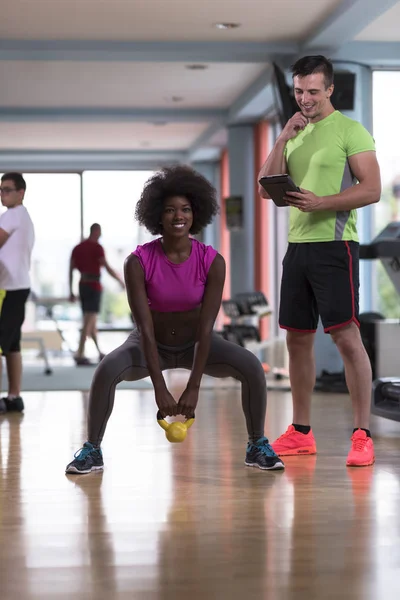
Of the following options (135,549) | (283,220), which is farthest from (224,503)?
(283,220)

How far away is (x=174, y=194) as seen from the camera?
120 inches

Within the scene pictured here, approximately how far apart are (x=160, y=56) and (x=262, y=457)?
4.55 m

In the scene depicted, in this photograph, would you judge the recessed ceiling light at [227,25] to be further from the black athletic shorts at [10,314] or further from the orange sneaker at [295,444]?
the orange sneaker at [295,444]

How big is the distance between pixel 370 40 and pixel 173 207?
14.3ft

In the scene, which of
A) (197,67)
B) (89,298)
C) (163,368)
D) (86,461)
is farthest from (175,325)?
(89,298)

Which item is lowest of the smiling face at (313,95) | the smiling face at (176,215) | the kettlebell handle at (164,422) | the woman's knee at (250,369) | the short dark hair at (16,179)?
the kettlebell handle at (164,422)

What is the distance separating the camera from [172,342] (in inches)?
125

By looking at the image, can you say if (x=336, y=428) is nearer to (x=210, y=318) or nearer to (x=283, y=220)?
(x=210, y=318)

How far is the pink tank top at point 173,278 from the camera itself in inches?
122

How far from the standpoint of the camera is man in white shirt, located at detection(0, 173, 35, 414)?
16.1ft

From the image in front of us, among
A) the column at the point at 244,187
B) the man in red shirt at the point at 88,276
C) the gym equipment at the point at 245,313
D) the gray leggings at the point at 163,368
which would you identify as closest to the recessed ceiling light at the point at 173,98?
the column at the point at 244,187

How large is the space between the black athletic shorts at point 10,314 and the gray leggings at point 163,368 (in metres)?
1.82

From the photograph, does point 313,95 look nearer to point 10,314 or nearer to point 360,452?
point 360,452

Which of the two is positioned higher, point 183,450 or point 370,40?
point 370,40
